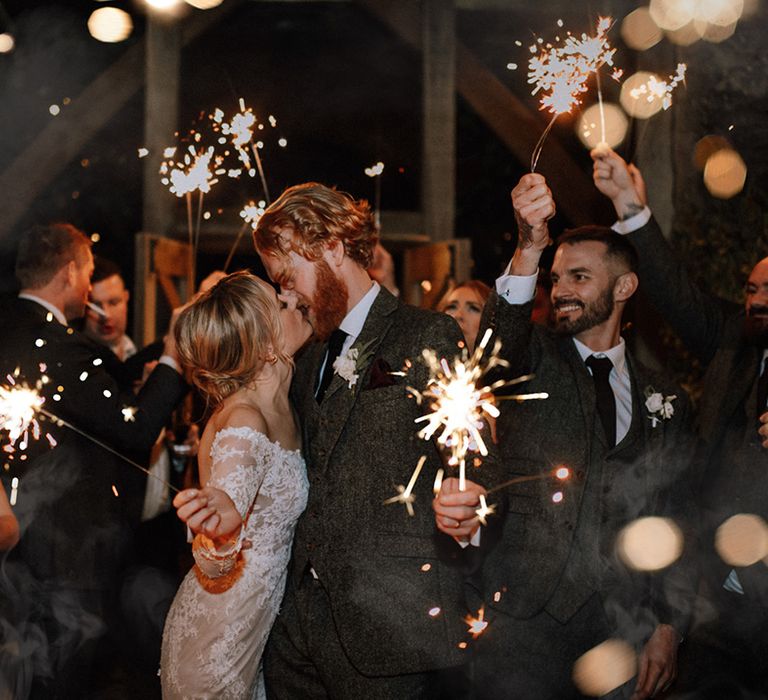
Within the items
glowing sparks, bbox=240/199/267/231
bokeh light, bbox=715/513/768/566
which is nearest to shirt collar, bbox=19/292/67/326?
glowing sparks, bbox=240/199/267/231

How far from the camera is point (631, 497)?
2842mm

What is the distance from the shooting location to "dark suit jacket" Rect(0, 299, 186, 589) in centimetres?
344

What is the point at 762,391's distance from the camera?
3.12m

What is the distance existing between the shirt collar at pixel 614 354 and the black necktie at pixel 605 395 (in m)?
0.03

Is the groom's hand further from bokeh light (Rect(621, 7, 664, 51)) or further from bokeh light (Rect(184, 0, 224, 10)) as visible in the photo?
bokeh light (Rect(184, 0, 224, 10))

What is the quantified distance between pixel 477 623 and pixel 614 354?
3.13 feet

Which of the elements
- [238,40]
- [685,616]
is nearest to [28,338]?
[685,616]

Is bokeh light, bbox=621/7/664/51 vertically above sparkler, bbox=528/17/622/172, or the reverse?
bokeh light, bbox=621/7/664/51

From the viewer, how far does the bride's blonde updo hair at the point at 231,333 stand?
2654 millimetres

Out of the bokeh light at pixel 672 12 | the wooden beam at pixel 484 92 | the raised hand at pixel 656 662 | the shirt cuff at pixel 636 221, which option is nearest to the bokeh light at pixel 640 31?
the bokeh light at pixel 672 12

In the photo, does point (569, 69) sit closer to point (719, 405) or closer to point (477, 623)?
point (719, 405)

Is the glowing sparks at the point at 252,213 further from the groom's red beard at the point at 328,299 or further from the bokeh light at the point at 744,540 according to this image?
the bokeh light at the point at 744,540

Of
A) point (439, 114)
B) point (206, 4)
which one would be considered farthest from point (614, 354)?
point (206, 4)

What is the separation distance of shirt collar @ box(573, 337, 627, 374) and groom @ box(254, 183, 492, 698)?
0.61 m
